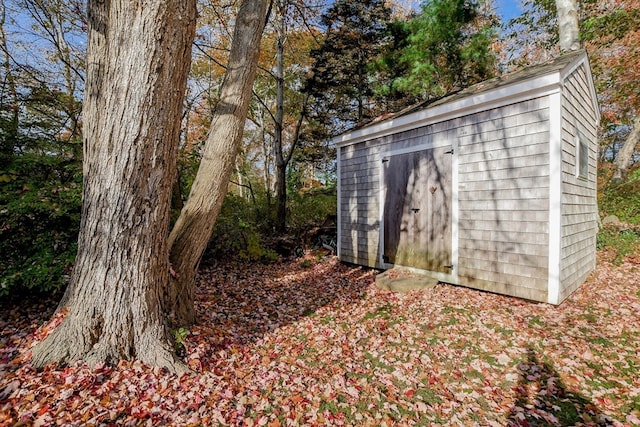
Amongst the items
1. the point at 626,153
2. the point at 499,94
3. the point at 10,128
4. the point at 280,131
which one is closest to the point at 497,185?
the point at 499,94

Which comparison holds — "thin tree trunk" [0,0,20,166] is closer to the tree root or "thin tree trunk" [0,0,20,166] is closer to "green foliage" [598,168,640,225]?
the tree root

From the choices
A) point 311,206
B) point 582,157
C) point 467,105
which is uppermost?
point 467,105

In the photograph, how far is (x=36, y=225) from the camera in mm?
3711

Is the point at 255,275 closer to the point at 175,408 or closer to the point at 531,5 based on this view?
the point at 175,408

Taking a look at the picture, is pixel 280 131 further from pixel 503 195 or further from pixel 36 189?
pixel 503 195

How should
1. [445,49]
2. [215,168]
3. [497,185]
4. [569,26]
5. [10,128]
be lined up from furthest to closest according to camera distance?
[445,49] → [569,26] → [497,185] → [10,128] → [215,168]

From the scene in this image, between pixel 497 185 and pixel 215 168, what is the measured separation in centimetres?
395

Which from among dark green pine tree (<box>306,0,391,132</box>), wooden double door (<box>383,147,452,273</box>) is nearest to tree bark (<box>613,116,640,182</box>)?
dark green pine tree (<box>306,0,391,132</box>)

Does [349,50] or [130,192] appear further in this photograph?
[349,50]

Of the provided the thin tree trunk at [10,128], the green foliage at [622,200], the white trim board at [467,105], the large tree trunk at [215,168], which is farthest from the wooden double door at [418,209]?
the green foliage at [622,200]

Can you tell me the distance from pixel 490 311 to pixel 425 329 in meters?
1.08

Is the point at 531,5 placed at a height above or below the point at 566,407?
above

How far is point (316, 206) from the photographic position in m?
11.7

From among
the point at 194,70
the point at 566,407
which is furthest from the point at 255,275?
the point at 194,70
